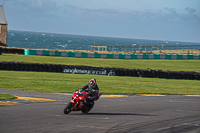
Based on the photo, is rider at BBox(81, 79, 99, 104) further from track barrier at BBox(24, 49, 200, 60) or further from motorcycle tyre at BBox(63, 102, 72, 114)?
track barrier at BBox(24, 49, 200, 60)

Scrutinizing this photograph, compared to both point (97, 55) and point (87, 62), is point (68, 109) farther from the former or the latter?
point (97, 55)

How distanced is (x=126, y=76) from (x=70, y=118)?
1940 cm

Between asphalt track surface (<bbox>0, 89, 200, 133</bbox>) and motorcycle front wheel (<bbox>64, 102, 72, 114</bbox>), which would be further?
motorcycle front wheel (<bbox>64, 102, 72, 114</bbox>)

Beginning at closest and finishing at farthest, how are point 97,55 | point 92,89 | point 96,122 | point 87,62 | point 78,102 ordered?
point 96,122 → point 78,102 → point 92,89 → point 87,62 → point 97,55

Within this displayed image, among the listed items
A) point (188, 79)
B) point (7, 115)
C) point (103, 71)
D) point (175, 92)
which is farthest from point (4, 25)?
point (7, 115)

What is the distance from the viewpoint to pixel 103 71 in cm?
2756

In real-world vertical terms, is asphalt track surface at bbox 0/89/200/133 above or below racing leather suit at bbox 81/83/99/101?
below

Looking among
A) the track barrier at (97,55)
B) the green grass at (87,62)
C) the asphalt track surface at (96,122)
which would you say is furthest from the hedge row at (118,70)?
the asphalt track surface at (96,122)

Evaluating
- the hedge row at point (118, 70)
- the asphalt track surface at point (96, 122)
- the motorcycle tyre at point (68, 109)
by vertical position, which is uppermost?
the hedge row at point (118, 70)

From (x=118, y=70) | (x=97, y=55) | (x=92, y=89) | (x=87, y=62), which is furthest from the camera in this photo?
(x=97, y=55)

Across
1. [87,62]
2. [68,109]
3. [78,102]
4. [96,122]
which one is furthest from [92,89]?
[87,62]

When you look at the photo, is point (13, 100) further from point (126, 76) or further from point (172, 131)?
point (126, 76)

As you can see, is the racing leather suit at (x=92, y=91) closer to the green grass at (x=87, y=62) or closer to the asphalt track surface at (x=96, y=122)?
the asphalt track surface at (x=96, y=122)

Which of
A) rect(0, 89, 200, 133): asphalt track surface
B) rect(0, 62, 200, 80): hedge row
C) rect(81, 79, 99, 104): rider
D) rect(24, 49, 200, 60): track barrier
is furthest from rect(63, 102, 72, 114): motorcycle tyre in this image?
rect(24, 49, 200, 60): track barrier
